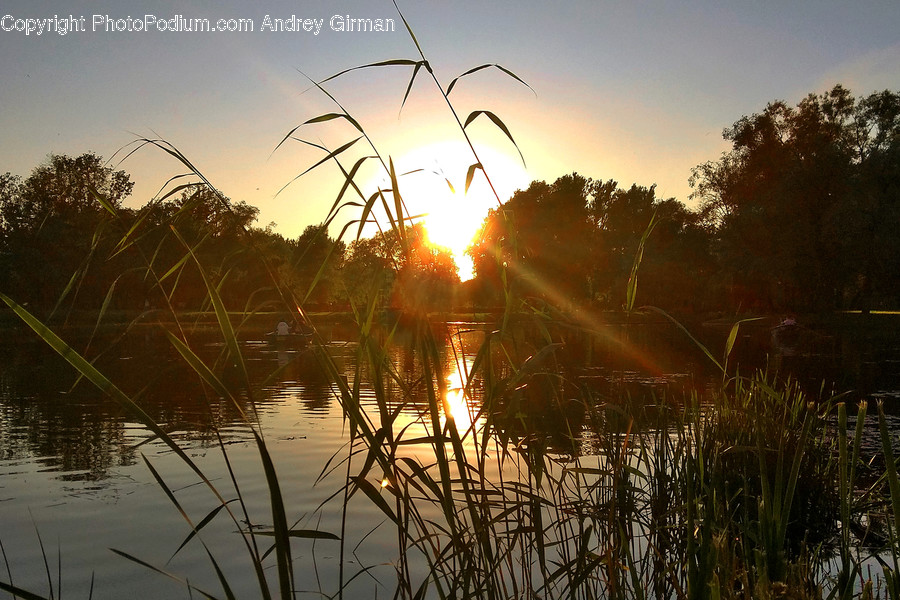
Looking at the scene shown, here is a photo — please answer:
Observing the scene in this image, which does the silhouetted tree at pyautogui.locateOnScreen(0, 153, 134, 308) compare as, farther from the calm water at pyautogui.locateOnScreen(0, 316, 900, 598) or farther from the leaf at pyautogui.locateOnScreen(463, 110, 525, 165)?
the leaf at pyautogui.locateOnScreen(463, 110, 525, 165)

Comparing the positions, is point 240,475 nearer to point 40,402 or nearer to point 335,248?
point 335,248

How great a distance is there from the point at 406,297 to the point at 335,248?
14.2 inches

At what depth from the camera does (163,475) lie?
31.5ft

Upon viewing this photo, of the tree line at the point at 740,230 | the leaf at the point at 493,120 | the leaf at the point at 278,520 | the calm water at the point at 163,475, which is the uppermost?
the tree line at the point at 740,230

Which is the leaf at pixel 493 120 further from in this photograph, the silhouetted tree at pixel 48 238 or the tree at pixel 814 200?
the silhouetted tree at pixel 48 238

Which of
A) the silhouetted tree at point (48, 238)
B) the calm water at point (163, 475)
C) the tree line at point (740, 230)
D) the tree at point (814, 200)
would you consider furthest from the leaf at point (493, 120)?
the silhouetted tree at point (48, 238)

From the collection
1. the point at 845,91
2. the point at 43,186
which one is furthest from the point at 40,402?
the point at 43,186

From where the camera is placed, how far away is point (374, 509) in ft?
26.3

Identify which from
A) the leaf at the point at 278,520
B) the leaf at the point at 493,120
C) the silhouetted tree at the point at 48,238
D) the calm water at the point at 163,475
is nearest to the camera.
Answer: the leaf at the point at 278,520

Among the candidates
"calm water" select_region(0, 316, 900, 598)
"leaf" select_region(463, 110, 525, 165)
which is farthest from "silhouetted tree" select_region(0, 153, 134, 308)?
"leaf" select_region(463, 110, 525, 165)

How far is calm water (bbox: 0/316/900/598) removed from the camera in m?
6.06

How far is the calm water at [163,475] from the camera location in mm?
6059

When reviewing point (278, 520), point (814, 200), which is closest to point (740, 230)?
point (814, 200)

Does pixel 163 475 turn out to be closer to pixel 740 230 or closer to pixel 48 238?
pixel 740 230
